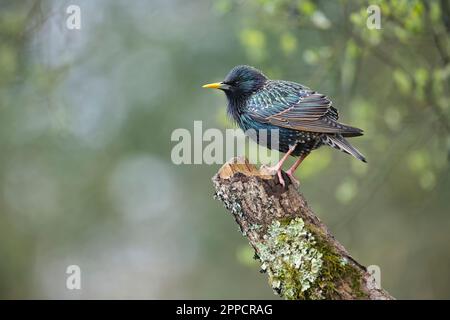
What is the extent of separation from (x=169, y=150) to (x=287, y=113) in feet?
23.7

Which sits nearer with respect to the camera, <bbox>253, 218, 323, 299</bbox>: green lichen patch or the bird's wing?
<bbox>253, 218, 323, 299</bbox>: green lichen patch

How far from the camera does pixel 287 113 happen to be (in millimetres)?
6363

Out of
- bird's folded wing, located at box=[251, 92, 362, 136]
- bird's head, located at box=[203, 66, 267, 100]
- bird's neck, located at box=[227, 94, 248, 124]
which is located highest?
bird's head, located at box=[203, 66, 267, 100]

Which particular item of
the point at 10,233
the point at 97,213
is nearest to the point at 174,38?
the point at 97,213

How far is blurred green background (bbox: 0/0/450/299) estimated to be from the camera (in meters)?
8.37

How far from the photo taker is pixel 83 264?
13.9m

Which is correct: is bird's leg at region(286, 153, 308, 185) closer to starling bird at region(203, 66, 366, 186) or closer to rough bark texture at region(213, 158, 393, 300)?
starling bird at region(203, 66, 366, 186)

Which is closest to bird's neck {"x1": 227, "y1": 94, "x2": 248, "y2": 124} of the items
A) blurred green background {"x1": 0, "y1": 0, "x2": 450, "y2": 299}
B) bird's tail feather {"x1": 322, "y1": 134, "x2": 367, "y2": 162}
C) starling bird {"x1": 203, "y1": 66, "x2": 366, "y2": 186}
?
starling bird {"x1": 203, "y1": 66, "x2": 366, "y2": 186}

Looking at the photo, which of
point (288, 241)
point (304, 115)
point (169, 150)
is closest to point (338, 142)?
point (304, 115)

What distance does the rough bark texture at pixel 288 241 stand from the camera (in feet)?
14.9

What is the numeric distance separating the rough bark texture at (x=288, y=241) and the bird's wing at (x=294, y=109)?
1234mm

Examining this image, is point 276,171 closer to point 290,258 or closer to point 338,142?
point 290,258

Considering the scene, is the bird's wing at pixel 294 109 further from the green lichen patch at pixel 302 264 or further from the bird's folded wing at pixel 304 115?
the green lichen patch at pixel 302 264

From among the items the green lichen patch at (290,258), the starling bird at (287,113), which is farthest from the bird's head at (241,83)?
the green lichen patch at (290,258)
